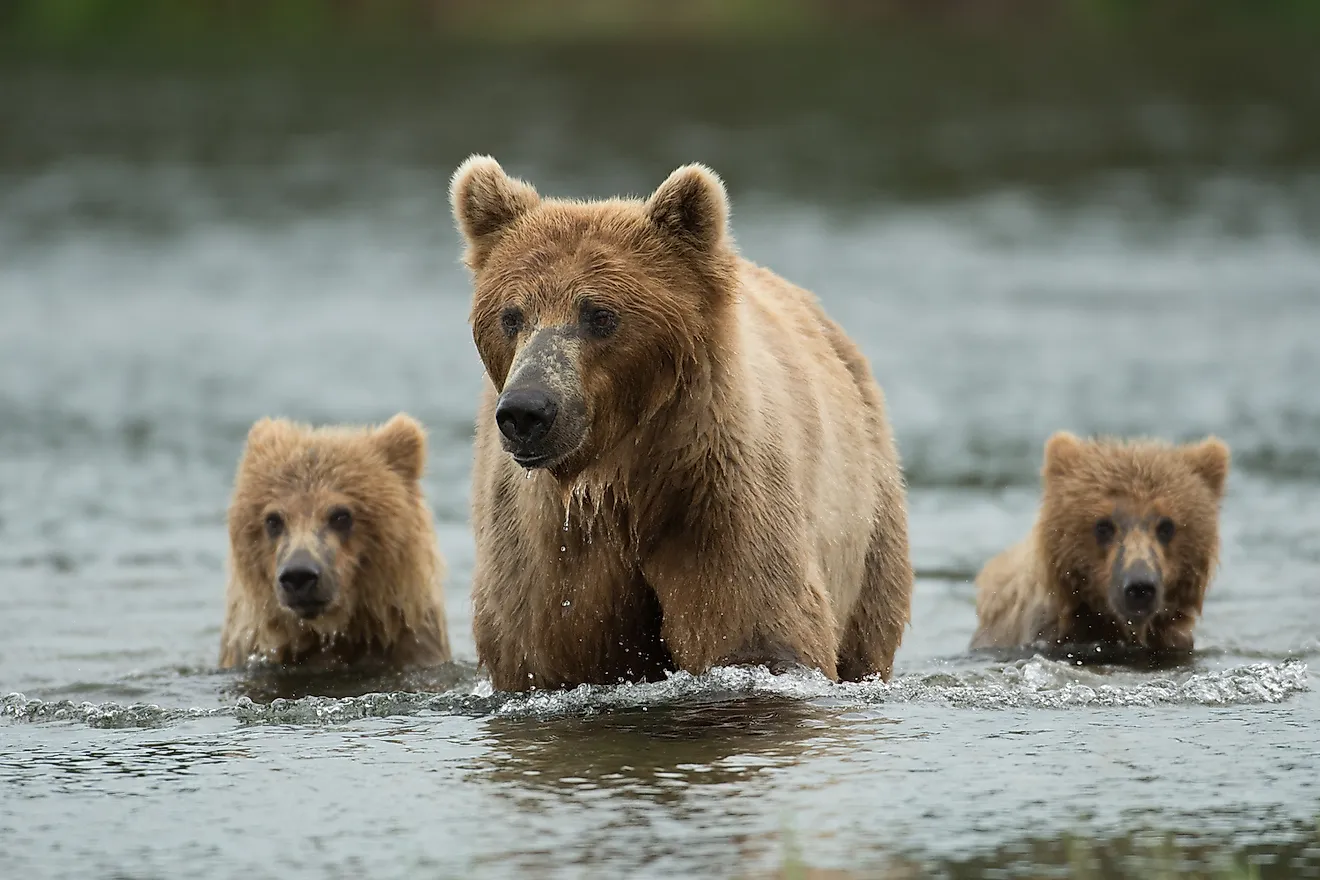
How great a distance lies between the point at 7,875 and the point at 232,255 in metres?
19.3

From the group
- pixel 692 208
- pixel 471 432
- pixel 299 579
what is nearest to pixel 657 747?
pixel 692 208

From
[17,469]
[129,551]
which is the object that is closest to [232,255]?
[17,469]

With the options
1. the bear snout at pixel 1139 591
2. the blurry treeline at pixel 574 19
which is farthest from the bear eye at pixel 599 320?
the blurry treeline at pixel 574 19

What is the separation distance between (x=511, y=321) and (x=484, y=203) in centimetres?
50

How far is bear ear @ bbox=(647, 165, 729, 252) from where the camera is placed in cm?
685

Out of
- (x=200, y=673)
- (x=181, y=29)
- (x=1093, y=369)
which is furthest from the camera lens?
(x=181, y=29)

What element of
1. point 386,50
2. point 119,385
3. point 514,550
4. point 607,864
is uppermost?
point 386,50

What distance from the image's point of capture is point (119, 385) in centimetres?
1795

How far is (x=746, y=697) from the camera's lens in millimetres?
7027

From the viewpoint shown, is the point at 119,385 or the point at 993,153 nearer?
the point at 119,385

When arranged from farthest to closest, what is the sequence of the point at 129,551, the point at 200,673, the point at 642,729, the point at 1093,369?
the point at 1093,369 → the point at 129,551 → the point at 200,673 → the point at 642,729

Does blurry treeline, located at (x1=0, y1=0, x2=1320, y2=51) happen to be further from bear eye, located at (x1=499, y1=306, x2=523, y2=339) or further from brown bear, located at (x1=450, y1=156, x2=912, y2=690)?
bear eye, located at (x1=499, y1=306, x2=523, y2=339)

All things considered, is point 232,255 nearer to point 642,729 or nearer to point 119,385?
point 119,385

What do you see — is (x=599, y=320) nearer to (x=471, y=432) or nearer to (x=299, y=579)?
(x=299, y=579)
